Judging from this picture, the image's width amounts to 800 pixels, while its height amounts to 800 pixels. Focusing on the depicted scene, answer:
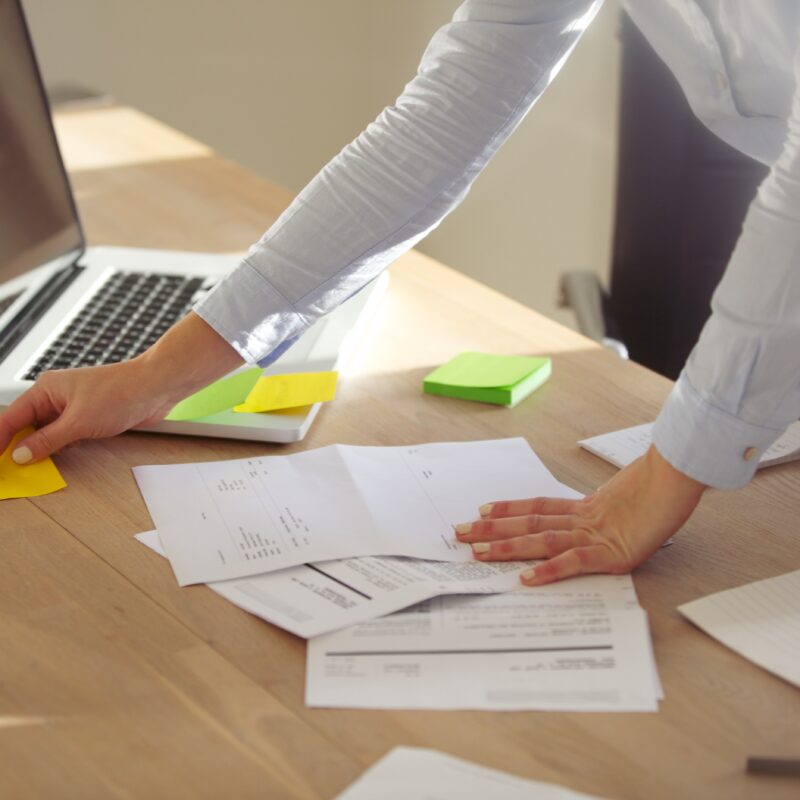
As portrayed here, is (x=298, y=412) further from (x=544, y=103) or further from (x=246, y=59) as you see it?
(x=246, y=59)

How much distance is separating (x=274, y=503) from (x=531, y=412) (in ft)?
1.00

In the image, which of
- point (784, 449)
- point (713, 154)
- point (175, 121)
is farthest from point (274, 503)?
point (175, 121)

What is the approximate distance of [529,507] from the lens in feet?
3.26

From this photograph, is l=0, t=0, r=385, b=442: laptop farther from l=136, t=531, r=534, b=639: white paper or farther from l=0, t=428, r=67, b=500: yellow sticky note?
l=136, t=531, r=534, b=639: white paper

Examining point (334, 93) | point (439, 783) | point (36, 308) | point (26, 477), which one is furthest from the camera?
point (334, 93)

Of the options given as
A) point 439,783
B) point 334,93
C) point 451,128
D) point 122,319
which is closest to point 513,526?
point 439,783

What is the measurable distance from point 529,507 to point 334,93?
222 centimetres

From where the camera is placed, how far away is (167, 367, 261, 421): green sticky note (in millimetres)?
1168

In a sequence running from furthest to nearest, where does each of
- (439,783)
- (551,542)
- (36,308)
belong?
1. (36,308)
2. (551,542)
3. (439,783)

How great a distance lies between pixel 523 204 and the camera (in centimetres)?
285

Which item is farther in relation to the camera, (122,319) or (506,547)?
(122,319)

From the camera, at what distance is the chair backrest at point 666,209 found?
168 centimetres

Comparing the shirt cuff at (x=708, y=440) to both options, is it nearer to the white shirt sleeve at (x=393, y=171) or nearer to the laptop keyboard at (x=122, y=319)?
the white shirt sleeve at (x=393, y=171)

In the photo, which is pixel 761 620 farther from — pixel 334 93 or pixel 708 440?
pixel 334 93
